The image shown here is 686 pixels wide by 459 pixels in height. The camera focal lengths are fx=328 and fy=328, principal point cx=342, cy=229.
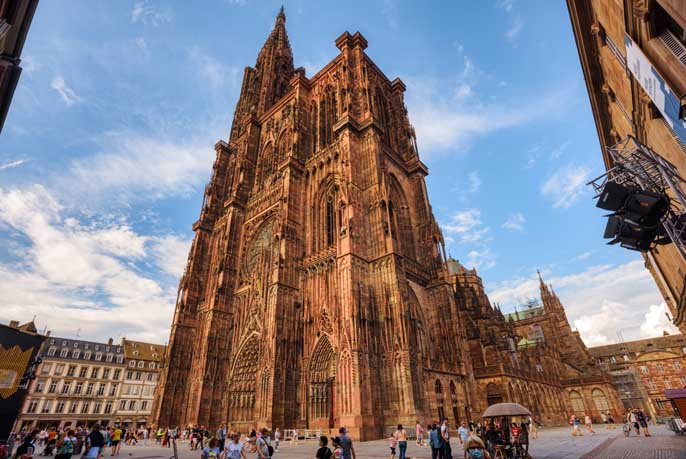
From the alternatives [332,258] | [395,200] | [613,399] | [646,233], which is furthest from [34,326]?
[613,399]

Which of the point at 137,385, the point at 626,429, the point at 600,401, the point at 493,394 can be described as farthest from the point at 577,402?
the point at 137,385

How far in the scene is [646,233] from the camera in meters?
8.88

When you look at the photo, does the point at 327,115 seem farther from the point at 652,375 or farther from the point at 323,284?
the point at 652,375

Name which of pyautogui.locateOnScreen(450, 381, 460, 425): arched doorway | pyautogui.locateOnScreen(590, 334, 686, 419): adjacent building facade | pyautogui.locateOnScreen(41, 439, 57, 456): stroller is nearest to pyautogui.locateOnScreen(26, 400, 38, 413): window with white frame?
pyautogui.locateOnScreen(41, 439, 57, 456): stroller

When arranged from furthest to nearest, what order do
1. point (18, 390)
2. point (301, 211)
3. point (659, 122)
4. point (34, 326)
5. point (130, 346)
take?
point (130, 346), point (34, 326), point (301, 211), point (18, 390), point (659, 122)

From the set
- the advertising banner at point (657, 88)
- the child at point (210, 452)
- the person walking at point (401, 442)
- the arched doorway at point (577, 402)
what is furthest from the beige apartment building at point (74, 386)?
the arched doorway at point (577, 402)

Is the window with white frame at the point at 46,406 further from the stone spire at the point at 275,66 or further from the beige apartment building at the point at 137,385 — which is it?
the stone spire at the point at 275,66

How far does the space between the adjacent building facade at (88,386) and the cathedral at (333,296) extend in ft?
88.9

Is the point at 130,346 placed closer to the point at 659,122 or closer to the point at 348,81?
the point at 348,81

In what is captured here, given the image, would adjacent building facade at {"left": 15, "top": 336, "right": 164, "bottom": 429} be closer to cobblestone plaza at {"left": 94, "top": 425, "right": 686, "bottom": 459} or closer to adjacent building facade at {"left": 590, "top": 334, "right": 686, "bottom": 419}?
cobblestone plaza at {"left": 94, "top": 425, "right": 686, "bottom": 459}

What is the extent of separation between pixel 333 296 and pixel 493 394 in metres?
17.4

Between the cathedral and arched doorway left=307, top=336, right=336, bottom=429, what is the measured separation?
3.0 inches

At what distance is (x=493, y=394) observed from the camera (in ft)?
88.4

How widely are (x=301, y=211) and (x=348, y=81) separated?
456 inches
